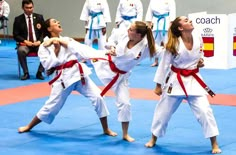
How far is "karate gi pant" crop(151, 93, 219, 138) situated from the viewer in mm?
5434

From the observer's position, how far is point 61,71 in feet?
20.4

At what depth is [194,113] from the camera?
557 cm

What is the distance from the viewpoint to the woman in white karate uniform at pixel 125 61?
584 centimetres

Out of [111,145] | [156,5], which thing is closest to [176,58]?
[111,145]

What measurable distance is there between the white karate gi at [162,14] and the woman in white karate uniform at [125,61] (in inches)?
244

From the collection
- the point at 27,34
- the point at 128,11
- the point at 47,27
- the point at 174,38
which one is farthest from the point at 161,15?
the point at 174,38

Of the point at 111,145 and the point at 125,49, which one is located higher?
the point at 125,49

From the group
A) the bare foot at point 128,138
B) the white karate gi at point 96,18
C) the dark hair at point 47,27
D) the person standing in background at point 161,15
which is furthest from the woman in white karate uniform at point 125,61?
the white karate gi at point 96,18

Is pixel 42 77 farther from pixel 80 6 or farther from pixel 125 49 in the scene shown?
pixel 80 6

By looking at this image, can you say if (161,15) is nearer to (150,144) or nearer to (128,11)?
(128,11)

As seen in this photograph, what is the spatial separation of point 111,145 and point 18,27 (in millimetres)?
5834

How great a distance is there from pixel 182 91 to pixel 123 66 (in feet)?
2.58

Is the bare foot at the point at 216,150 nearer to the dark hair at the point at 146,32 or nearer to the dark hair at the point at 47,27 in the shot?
the dark hair at the point at 146,32

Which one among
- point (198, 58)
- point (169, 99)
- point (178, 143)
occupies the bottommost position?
point (178, 143)
